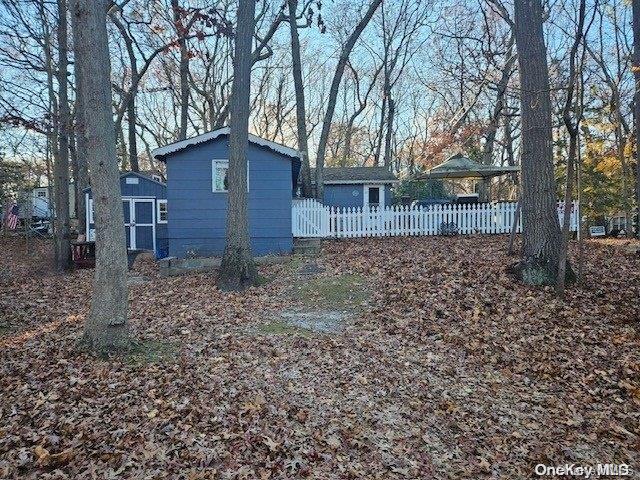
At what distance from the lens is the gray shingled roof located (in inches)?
891

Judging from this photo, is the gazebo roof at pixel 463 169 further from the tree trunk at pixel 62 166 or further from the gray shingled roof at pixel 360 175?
the tree trunk at pixel 62 166

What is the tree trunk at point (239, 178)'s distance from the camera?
902 cm

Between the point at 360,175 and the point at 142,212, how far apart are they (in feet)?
38.5

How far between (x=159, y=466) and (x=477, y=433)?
2.70 m

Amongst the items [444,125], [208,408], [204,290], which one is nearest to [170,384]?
[208,408]

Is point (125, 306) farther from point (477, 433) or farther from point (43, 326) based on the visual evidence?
point (477, 433)

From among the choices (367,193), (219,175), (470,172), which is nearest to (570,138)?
(219,175)

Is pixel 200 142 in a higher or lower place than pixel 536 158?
higher

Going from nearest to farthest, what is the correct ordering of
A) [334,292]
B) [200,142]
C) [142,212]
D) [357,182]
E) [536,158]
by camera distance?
[536,158], [334,292], [200,142], [142,212], [357,182]

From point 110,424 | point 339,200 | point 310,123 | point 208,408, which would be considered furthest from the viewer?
point 310,123

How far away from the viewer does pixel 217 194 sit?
12602mm

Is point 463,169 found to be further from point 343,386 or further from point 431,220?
point 343,386

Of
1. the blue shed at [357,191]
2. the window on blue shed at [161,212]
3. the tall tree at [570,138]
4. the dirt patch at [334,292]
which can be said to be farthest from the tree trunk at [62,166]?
the blue shed at [357,191]

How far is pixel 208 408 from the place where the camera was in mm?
3965
